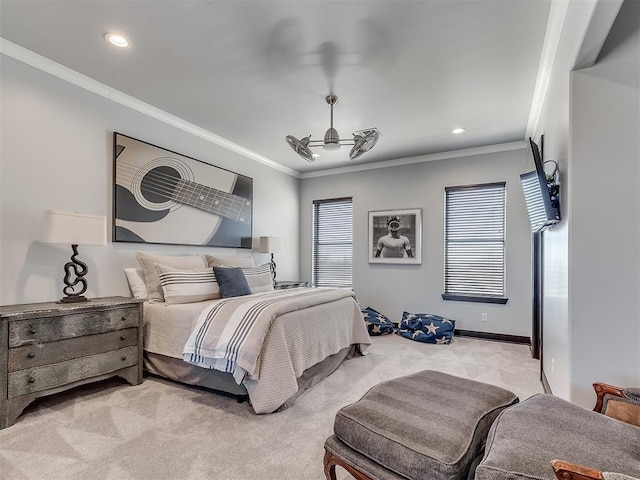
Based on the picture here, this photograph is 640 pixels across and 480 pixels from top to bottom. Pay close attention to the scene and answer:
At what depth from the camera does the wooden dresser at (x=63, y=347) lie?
226cm

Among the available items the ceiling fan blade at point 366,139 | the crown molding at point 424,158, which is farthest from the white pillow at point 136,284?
the crown molding at point 424,158

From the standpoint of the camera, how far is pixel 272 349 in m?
2.50

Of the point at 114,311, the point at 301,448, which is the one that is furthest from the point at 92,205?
the point at 301,448

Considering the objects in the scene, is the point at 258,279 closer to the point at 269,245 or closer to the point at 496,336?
the point at 269,245

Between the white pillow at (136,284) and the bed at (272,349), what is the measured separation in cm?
14

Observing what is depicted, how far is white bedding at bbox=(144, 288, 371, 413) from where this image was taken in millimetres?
2455

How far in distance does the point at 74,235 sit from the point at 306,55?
2.29 meters

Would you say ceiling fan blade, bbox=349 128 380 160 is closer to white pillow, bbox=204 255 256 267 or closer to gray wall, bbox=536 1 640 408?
gray wall, bbox=536 1 640 408

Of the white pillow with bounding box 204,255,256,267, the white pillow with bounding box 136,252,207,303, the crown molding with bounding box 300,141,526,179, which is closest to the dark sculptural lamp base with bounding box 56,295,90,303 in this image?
the white pillow with bounding box 136,252,207,303

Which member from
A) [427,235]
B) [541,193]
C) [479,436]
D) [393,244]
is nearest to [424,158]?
[427,235]

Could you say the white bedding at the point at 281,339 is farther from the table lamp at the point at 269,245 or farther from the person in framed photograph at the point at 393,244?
the person in framed photograph at the point at 393,244

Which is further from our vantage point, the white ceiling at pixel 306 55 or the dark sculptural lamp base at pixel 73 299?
the dark sculptural lamp base at pixel 73 299

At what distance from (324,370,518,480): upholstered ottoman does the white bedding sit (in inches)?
Result: 37.4

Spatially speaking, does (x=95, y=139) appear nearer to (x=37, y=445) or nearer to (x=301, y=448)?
(x=37, y=445)
